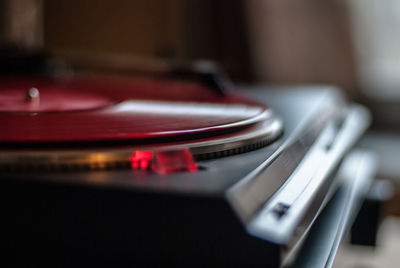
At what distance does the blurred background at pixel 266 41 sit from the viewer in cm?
137

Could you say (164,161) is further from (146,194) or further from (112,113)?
(112,113)

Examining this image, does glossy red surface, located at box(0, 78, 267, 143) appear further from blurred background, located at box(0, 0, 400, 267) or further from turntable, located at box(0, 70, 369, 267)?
blurred background, located at box(0, 0, 400, 267)

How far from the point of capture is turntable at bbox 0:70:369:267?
1.18 ft

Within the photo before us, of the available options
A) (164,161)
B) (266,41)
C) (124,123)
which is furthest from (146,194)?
(266,41)

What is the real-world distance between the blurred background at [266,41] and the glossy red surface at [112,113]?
0.55 m

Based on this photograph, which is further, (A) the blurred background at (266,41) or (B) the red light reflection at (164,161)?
(A) the blurred background at (266,41)

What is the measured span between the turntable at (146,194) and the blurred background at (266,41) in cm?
86

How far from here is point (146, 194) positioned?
14.4 inches

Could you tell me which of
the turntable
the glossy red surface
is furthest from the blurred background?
the turntable

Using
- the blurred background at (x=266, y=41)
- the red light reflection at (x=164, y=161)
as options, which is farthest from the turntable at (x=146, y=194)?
the blurred background at (x=266, y=41)

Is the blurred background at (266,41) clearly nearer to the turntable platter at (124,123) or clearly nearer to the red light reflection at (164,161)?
the turntable platter at (124,123)

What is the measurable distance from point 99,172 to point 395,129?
77.0 inches

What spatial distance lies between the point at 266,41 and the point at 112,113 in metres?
1.67

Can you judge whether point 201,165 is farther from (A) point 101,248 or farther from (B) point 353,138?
(B) point 353,138
